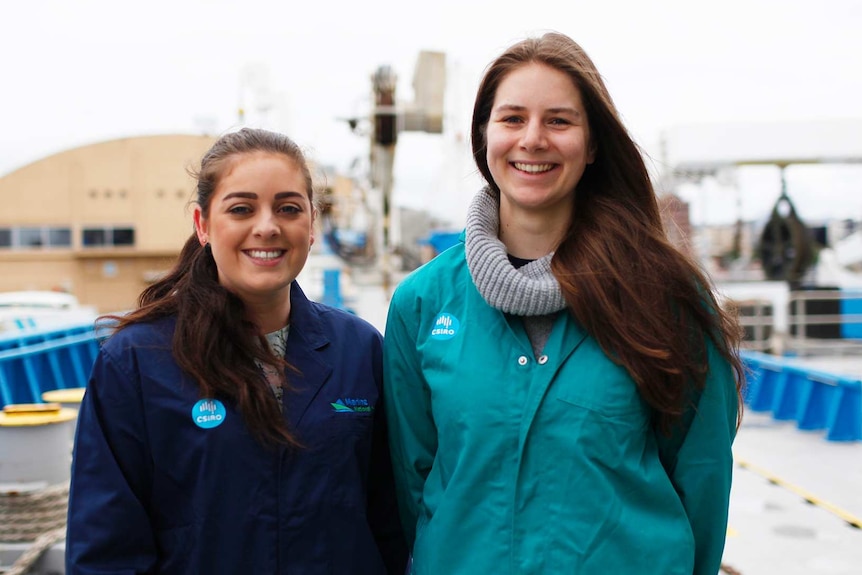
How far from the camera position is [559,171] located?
219cm

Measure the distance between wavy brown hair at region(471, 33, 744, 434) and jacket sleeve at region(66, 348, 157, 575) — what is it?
1.23 meters

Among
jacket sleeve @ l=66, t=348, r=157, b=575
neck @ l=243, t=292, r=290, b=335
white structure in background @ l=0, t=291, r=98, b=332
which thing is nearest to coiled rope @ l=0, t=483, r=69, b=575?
jacket sleeve @ l=66, t=348, r=157, b=575

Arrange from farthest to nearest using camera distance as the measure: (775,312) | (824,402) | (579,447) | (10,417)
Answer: (775,312) < (824,402) < (10,417) < (579,447)

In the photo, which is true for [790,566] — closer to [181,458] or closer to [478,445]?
[478,445]

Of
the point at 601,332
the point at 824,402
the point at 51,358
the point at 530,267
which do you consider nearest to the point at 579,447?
the point at 601,332

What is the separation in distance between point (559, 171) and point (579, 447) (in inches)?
30.1

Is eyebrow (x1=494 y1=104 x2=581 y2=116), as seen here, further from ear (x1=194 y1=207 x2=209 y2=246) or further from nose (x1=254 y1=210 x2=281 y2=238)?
ear (x1=194 y1=207 x2=209 y2=246)

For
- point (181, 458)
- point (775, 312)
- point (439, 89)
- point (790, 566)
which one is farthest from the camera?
point (439, 89)

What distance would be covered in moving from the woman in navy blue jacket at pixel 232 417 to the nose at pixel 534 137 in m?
0.70

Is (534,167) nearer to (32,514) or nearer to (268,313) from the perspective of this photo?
(268,313)

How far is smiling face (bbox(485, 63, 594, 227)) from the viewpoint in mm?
2152

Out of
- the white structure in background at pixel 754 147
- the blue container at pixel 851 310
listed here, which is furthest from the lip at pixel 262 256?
the white structure in background at pixel 754 147

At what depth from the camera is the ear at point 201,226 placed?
2379 millimetres

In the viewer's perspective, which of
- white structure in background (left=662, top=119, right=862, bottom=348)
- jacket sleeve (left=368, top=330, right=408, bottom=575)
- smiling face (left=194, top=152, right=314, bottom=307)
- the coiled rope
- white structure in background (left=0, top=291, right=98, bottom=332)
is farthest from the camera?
white structure in background (left=662, top=119, right=862, bottom=348)
